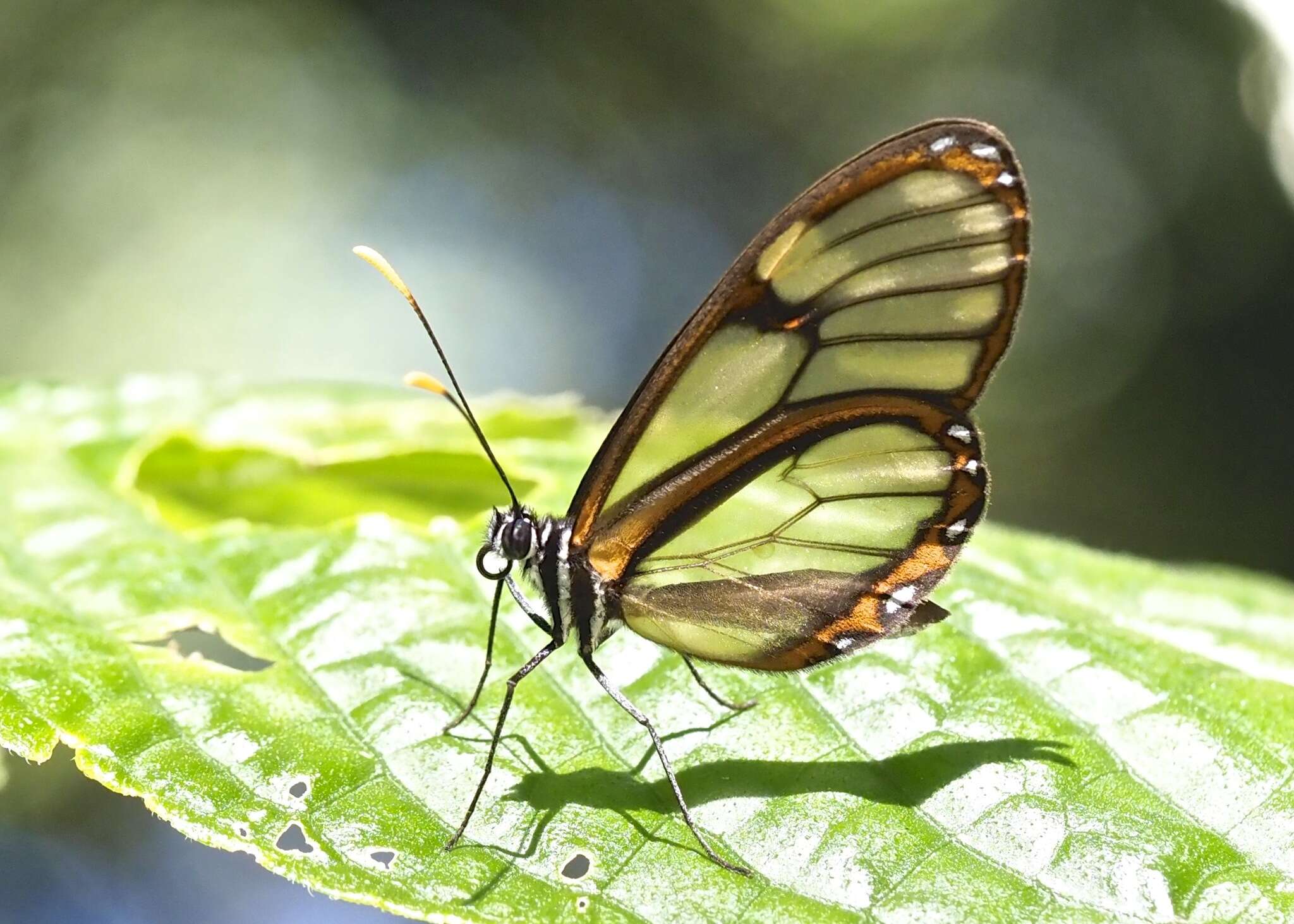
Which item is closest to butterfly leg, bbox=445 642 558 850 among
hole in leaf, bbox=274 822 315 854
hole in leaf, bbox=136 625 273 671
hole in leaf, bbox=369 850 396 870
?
hole in leaf, bbox=369 850 396 870

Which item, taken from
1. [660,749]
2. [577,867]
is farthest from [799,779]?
[577,867]

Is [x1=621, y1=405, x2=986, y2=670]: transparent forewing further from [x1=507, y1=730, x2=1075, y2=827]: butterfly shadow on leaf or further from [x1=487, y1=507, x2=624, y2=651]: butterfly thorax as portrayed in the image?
[x1=507, y1=730, x2=1075, y2=827]: butterfly shadow on leaf

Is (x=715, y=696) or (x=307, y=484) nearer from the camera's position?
(x=715, y=696)

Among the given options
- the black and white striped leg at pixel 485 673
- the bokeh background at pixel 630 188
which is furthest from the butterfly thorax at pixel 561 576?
the bokeh background at pixel 630 188

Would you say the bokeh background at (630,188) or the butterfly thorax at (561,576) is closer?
the butterfly thorax at (561,576)

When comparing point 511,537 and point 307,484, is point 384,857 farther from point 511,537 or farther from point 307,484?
point 307,484

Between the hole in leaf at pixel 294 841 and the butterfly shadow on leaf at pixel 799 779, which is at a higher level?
the hole in leaf at pixel 294 841

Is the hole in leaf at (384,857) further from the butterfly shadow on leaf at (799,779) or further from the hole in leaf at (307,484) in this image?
the hole in leaf at (307,484)
